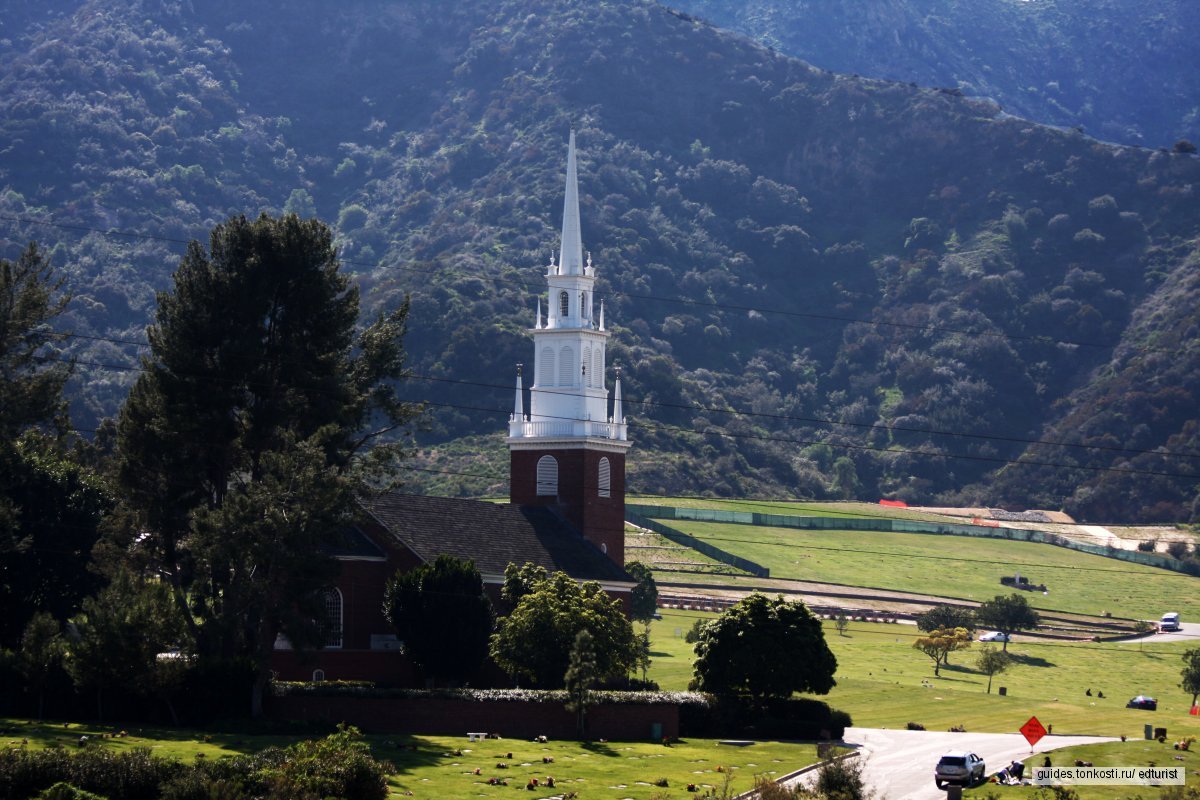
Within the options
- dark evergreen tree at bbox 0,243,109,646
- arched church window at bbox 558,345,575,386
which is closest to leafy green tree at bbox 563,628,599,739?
dark evergreen tree at bbox 0,243,109,646

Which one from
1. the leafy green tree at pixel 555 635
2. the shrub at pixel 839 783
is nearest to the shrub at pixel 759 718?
the leafy green tree at pixel 555 635

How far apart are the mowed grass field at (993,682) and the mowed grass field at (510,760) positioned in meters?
22.0

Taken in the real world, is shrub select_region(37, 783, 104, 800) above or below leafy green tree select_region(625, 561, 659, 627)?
below

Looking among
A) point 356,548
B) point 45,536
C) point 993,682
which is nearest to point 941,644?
point 993,682

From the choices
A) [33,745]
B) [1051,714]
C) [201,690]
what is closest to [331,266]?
[201,690]

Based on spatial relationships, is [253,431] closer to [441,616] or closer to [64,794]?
→ [441,616]

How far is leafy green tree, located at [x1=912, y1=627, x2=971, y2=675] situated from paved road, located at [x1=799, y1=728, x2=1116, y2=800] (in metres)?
28.9

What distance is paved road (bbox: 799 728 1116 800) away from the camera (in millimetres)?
64500

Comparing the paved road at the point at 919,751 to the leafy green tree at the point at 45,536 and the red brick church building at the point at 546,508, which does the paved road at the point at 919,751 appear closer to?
the red brick church building at the point at 546,508

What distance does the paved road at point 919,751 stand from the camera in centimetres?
6450

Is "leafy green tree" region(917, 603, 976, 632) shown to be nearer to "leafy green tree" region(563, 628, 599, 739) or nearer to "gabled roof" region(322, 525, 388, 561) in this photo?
"gabled roof" region(322, 525, 388, 561)

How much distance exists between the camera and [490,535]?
89438 millimetres

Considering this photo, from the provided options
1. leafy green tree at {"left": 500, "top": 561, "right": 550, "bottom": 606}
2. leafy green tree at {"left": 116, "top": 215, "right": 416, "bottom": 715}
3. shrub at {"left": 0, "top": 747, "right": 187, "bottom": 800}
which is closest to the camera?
shrub at {"left": 0, "top": 747, "right": 187, "bottom": 800}

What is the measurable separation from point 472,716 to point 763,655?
49.7 feet
